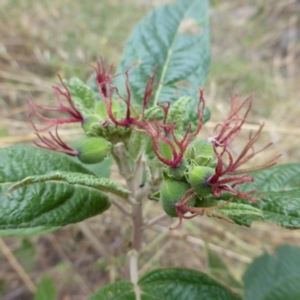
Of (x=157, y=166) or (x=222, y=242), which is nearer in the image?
(x=157, y=166)

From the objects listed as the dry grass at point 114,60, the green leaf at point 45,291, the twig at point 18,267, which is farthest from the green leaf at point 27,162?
the twig at point 18,267

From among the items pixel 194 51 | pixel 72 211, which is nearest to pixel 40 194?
pixel 72 211

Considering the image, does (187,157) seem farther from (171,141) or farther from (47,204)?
(47,204)

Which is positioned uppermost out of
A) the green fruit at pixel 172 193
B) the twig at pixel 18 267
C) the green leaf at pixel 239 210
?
the green fruit at pixel 172 193

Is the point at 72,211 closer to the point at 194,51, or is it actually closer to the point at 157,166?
the point at 157,166

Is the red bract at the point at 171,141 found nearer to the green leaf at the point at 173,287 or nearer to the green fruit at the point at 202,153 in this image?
the green fruit at the point at 202,153

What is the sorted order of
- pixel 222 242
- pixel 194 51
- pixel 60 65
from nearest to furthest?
pixel 194 51 < pixel 222 242 < pixel 60 65

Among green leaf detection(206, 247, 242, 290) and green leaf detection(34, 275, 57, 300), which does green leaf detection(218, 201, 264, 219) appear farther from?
green leaf detection(34, 275, 57, 300)
